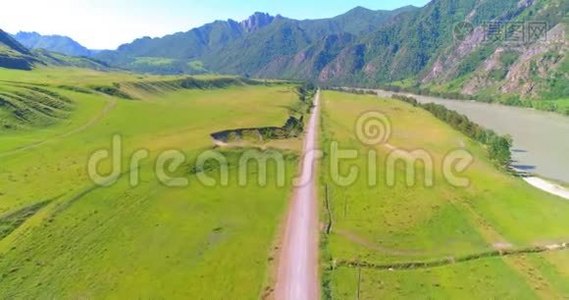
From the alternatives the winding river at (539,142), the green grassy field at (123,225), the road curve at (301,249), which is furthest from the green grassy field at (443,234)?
the winding river at (539,142)

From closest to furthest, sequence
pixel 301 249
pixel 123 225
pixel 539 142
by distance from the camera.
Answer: pixel 301 249 < pixel 123 225 < pixel 539 142

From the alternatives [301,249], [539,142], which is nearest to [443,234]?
[301,249]

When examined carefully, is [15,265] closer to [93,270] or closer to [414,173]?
[93,270]

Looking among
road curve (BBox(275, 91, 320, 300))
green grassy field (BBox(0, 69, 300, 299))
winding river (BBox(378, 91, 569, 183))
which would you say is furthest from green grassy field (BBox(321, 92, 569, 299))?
winding river (BBox(378, 91, 569, 183))

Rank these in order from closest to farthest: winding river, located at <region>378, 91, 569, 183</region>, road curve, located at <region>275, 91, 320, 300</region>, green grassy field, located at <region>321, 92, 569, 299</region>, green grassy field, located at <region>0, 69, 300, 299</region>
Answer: road curve, located at <region>275, 91, 320, 300</region> < green grassy field, located at <region>0, 69, 300, 299</region> < green grassy field, located at <region>321, 92, 569, 299</region> < winding river, located at <region>378, 91, 569, 183</region>

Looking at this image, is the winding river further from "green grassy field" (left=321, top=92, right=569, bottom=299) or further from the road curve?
the road curve

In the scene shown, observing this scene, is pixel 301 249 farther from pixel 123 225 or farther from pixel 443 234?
pixel 123 225

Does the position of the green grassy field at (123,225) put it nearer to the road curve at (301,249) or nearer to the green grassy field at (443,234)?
the road curve at (301,249)
